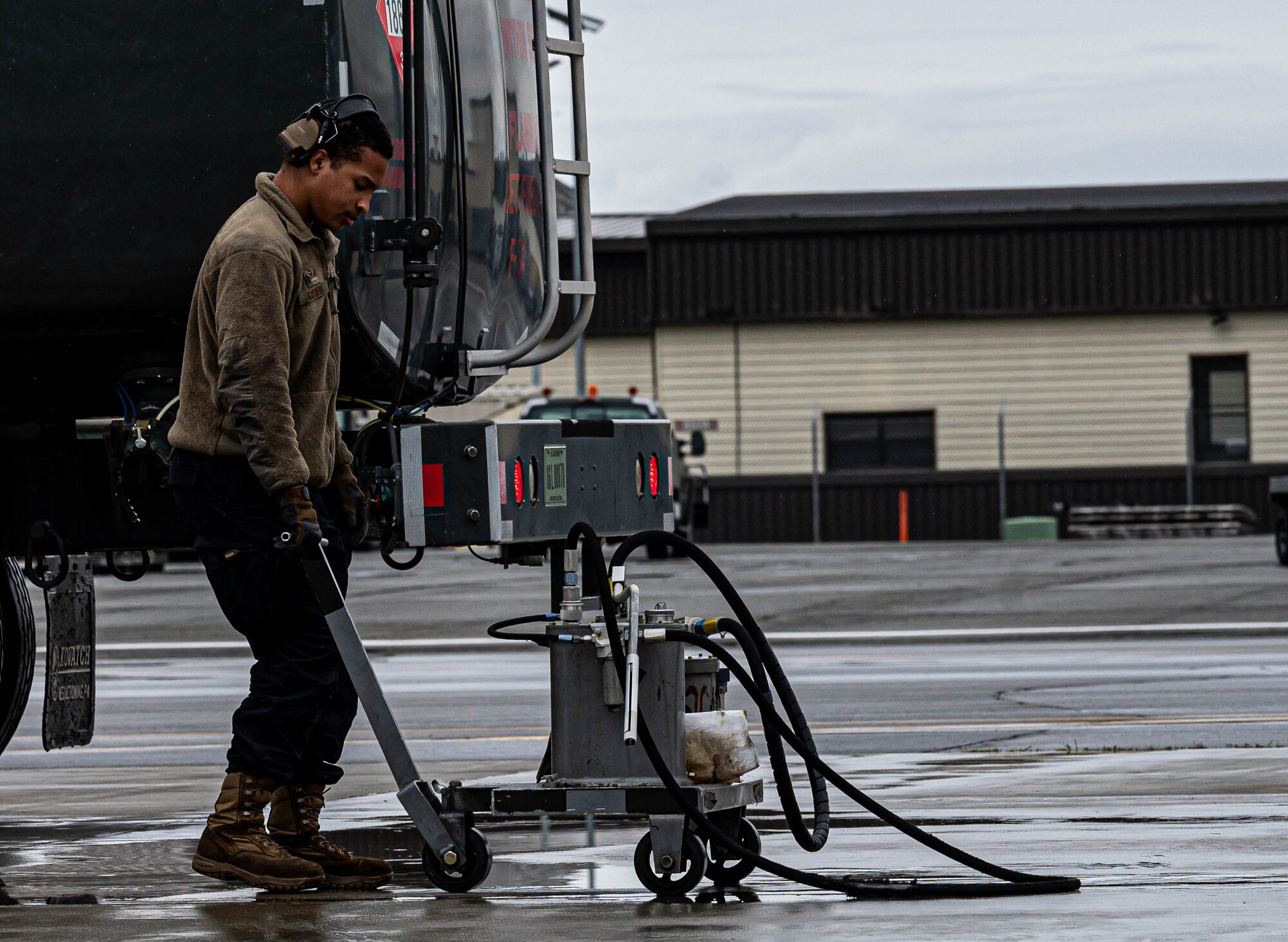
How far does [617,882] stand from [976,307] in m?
37.0

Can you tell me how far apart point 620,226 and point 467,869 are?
146 ft

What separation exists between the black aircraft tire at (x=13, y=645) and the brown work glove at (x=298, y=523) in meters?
2.44

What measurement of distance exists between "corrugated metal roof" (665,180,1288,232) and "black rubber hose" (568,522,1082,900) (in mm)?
36570

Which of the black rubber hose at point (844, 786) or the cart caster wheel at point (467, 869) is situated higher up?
the black rubber hose at point (844, 786)

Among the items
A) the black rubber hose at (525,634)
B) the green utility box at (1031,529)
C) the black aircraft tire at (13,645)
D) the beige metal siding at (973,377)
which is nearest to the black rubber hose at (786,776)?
the black rubber hose at (525,634)

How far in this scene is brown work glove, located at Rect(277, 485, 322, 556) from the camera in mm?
5180

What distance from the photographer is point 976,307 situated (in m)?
41.6

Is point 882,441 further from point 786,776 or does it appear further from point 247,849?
point 247,849

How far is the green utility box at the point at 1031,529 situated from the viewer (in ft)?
127

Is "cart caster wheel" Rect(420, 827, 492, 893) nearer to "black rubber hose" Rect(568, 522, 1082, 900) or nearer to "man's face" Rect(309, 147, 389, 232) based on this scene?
"black rubber hose" Rect(568, 522, 1082, 900)

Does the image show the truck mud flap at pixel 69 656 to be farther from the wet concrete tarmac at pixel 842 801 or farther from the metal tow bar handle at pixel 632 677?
the metal tow bar handle at pixel 632 677

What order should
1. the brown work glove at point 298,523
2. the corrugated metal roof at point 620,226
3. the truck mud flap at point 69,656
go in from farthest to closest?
the corrugated metal roof at point 620,226 → the truck mud flap at point 69,656 → the brown work glove at point 298,523

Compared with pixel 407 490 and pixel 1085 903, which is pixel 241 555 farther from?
pixel 1085 903

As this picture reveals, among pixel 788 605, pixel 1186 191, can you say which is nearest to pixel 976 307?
pixel 1186 191
